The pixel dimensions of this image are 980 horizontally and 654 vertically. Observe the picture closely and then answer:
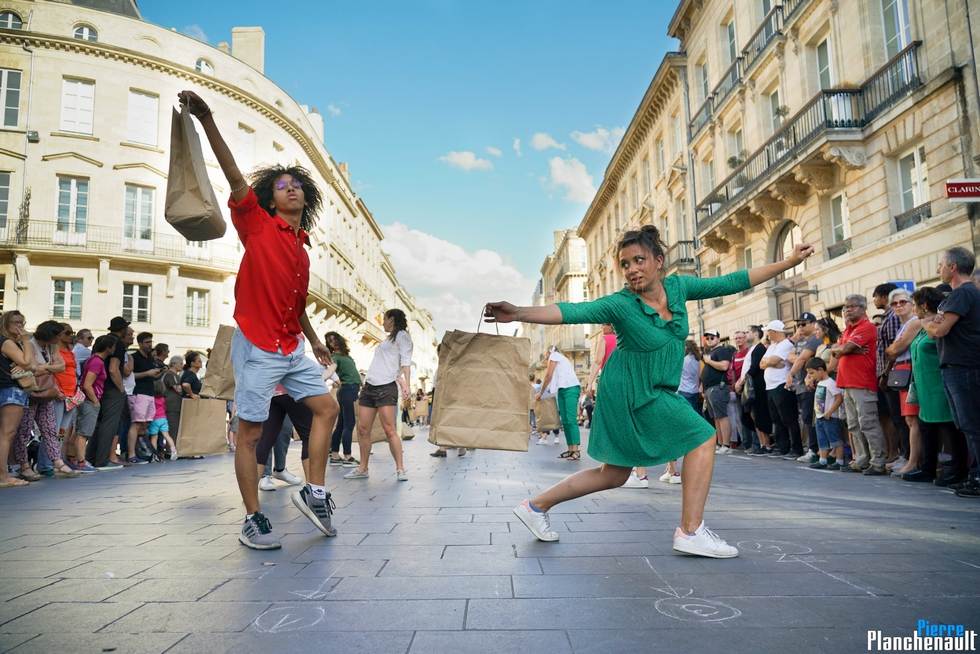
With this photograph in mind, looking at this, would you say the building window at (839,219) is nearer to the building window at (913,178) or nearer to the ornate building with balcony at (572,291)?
the building window at (913,178)

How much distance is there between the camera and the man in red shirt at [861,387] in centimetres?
764

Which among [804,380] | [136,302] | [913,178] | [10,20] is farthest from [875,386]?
[10,20]

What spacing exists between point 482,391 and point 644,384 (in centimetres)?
104

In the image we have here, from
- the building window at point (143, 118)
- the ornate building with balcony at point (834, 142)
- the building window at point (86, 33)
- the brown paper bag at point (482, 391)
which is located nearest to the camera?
the brown paper bag at point (482, 391)

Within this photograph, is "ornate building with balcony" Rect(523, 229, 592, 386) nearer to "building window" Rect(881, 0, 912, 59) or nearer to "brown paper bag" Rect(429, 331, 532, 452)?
"building window" Rect(881, 0, 912, 59)

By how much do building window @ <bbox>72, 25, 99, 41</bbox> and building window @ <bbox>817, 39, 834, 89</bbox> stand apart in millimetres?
29420

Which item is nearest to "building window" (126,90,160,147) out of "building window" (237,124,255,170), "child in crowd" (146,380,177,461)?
"building window" (237,124,255,170)

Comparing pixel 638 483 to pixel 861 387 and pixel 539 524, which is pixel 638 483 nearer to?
pixel 539 524

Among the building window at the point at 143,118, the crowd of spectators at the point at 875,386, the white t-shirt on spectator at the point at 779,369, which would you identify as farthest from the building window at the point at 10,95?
the white t-shirt on spectator at the point at 779,369

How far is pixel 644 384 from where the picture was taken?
3.59 m

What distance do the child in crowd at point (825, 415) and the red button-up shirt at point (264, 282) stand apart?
24.0 ft

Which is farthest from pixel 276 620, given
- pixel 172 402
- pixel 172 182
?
pixel 172 402

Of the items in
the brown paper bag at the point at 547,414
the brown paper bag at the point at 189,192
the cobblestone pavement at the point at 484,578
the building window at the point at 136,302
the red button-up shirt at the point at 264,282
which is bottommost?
the cobblestone pavement at the point at 484,578

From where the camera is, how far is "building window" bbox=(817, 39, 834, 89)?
58.4 feet
